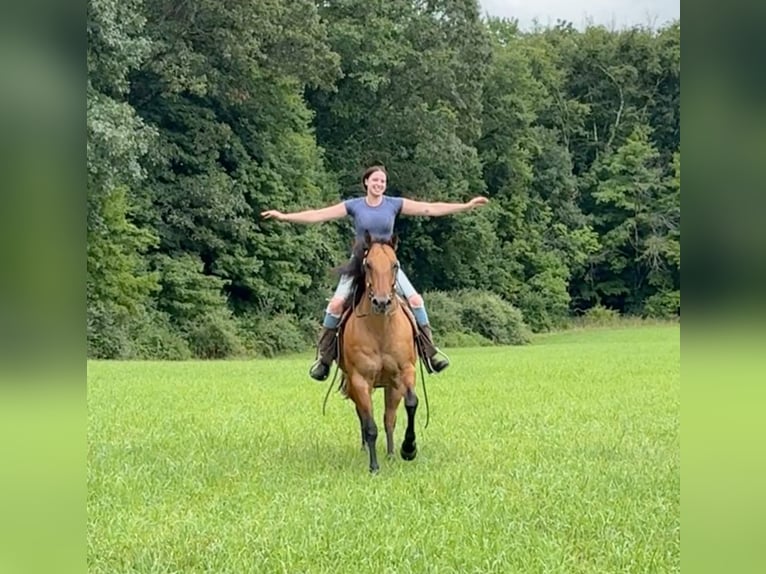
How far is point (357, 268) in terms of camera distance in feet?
23.2

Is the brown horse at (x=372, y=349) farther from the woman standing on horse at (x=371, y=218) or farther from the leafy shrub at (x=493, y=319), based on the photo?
the leafy shrub at (x=493, y=319)

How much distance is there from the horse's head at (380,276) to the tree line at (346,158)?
1272cm

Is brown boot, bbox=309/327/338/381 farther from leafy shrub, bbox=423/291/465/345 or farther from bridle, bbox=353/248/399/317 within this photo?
leafy shrub, bbox=423/291/465/345

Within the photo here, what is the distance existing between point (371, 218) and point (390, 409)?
177 cm

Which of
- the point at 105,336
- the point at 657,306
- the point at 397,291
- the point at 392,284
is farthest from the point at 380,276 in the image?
the point at 657,306

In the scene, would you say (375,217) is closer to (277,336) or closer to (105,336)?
(105,336)

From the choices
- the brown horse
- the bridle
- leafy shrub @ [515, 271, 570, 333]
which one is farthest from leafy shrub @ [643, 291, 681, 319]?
the bridle

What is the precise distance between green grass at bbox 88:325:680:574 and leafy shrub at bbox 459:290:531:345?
18.7 m

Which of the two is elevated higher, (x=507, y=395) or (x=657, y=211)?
(x=657, y=211)
